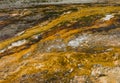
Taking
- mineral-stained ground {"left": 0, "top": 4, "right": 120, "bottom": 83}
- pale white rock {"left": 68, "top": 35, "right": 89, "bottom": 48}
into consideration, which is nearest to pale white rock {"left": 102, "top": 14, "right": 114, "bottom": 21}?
mineral-stained ground {"left": 0, "top": 4, "right": 120, "bottom": 83}

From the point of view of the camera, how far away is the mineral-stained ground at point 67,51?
22.1 metres

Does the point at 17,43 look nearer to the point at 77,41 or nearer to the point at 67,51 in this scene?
the point at 77,41

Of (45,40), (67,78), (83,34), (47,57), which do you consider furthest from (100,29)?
(67,78)

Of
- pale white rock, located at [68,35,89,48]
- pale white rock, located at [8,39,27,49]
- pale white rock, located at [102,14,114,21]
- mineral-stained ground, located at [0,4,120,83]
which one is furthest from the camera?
pale white rock, located at [102,14,114,21]

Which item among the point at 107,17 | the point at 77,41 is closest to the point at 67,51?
the point at 77,41

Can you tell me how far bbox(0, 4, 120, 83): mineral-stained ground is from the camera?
22.1 meters

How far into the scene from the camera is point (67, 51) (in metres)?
25.8

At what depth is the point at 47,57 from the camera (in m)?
24.9

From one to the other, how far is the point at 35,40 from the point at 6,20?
1401 centimetres

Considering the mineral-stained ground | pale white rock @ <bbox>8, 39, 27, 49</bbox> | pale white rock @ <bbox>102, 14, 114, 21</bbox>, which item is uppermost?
pale white rock @ <bbox>102, 14, 114, 21</bbox>

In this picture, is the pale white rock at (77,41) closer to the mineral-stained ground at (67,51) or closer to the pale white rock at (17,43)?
the mineral-stained ground at (67,51)

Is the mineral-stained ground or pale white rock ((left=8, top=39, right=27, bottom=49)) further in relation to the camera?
pale white rock ((left=8, top=39, right=27, bottom=49))

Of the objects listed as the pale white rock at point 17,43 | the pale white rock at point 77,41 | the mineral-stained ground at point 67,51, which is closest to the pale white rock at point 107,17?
the mineral-stained ground at point 67,51

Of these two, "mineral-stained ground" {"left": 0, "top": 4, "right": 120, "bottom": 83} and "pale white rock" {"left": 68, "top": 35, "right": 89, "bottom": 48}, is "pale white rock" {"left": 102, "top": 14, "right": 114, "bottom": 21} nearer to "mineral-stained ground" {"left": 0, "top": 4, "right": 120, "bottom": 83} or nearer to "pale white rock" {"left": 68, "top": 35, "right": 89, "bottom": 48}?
"mineral-stained ground" {"left": 0, "top": 4, "right": 120, "bottom": 83}
